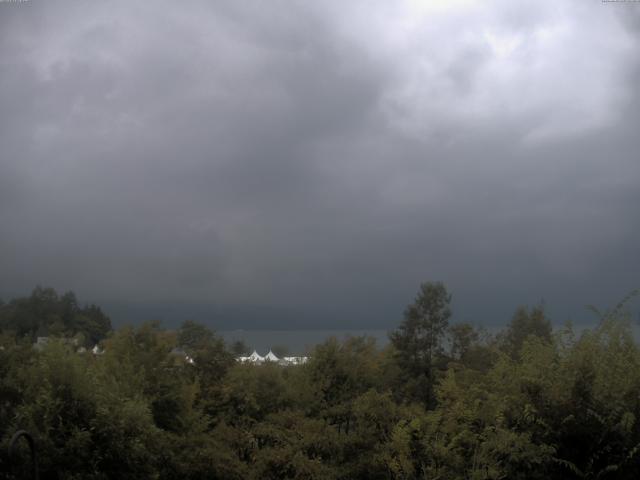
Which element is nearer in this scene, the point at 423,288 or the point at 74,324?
the point at 423,288

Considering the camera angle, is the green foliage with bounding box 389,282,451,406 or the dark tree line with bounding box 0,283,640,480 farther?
the green foliage with bounding box 389,282,451,406

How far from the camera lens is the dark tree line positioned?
32.4ft

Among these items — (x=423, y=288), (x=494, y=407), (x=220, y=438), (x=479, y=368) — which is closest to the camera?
(x=494, y=407)

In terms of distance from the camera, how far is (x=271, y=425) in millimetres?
17969

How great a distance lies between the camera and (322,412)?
19844 millimetres

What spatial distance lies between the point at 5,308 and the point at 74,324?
32.1ft

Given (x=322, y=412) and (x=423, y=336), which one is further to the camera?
Result: (x=423, y=336)

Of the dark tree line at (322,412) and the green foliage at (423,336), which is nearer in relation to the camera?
the dark tree line at (322,412)

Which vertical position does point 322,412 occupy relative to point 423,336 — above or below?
below

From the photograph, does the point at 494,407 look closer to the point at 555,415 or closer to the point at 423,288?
the point at 555,415

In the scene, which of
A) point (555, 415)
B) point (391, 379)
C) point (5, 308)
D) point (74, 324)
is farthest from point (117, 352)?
point (5, 308)

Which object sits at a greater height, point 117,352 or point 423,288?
point 423,288

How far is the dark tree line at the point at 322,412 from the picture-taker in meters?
9.88

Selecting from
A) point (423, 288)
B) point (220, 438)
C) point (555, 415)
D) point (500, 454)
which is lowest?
point (220, 438)
